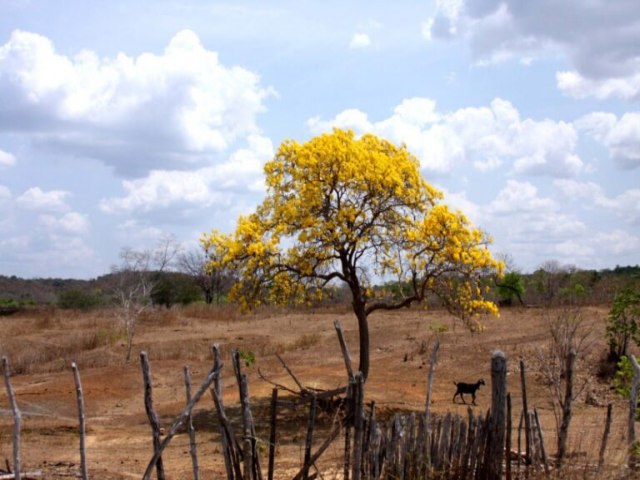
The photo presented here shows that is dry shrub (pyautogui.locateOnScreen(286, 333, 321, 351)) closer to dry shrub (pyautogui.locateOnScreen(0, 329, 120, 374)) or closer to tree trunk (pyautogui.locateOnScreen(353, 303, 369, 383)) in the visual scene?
dry shrub (pyautogui.locateOnScreen(0, 329, 120, 374))

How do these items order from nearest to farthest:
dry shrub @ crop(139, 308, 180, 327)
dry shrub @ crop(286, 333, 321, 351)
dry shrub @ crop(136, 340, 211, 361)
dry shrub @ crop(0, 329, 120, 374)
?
1. dry shrub @ crop(0, 329, 120, 374)
2. dry shrub @ crop(136, 340, 211, 361)
3. dry shrub @ crop(286, 333, 321, 351)
4. dry shrub @ crop(139, 308, 180, 327)

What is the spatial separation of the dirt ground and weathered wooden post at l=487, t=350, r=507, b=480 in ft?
4.40

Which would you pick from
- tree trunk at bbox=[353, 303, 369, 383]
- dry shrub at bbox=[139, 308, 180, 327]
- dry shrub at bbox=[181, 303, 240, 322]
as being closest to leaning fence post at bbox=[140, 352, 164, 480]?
tree trunk at bbox=[353, 303, 369, 383]

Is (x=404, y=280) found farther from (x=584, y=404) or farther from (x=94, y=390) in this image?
(x=94, y=390)

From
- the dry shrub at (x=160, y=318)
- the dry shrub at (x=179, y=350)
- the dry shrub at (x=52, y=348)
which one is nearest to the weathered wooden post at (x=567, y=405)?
the dry shrub at (x=179, y=350)

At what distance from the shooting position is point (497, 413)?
7633mm

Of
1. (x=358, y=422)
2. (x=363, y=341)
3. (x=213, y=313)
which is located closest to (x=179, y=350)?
(x=363, y=341)

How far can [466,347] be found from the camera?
86.0 ft

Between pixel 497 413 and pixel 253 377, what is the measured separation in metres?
15.9

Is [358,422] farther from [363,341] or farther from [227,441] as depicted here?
[363,341]

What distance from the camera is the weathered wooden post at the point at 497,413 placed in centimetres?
750

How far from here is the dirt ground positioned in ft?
42.6

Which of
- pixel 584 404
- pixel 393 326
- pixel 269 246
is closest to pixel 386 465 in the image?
pixel 269 246

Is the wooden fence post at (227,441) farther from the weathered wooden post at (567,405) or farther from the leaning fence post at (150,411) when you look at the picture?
the weathered wooden post at (567,405)
